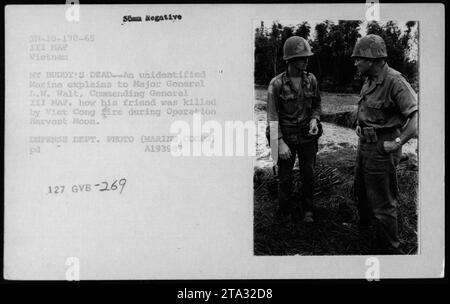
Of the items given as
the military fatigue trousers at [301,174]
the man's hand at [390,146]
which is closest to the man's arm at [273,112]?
the military fatigue trousers at [301,174]

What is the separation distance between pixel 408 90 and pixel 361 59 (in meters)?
0.28

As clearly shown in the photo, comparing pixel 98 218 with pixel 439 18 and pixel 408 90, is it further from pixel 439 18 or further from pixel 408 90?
pixel 439 18

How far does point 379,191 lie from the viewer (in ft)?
8.45

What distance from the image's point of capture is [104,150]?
257 centimetres

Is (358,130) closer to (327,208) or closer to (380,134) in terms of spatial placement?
(380,134)

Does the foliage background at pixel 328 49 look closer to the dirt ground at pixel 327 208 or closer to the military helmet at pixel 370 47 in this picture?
the military helmet at pixel 370 47

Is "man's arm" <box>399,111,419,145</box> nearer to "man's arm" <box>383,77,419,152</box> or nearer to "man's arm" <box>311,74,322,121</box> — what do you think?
"man's arm" <box>383,77,419,152</box>

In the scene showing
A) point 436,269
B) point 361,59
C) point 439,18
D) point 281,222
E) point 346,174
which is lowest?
point 436,269

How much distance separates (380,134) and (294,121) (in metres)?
0.42

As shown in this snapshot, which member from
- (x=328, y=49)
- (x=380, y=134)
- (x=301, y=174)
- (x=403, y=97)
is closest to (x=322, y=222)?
(x=301, y=174)

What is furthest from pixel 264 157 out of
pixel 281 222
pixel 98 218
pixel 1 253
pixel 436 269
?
pixel 1 253

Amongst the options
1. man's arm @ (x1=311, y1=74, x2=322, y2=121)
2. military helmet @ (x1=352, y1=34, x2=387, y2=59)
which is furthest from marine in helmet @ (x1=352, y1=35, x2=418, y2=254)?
man's arm @ (x1=311, y1=74, x2=322, y2=121)

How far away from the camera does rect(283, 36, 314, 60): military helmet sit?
2562 mm

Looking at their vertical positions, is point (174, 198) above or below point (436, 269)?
above
